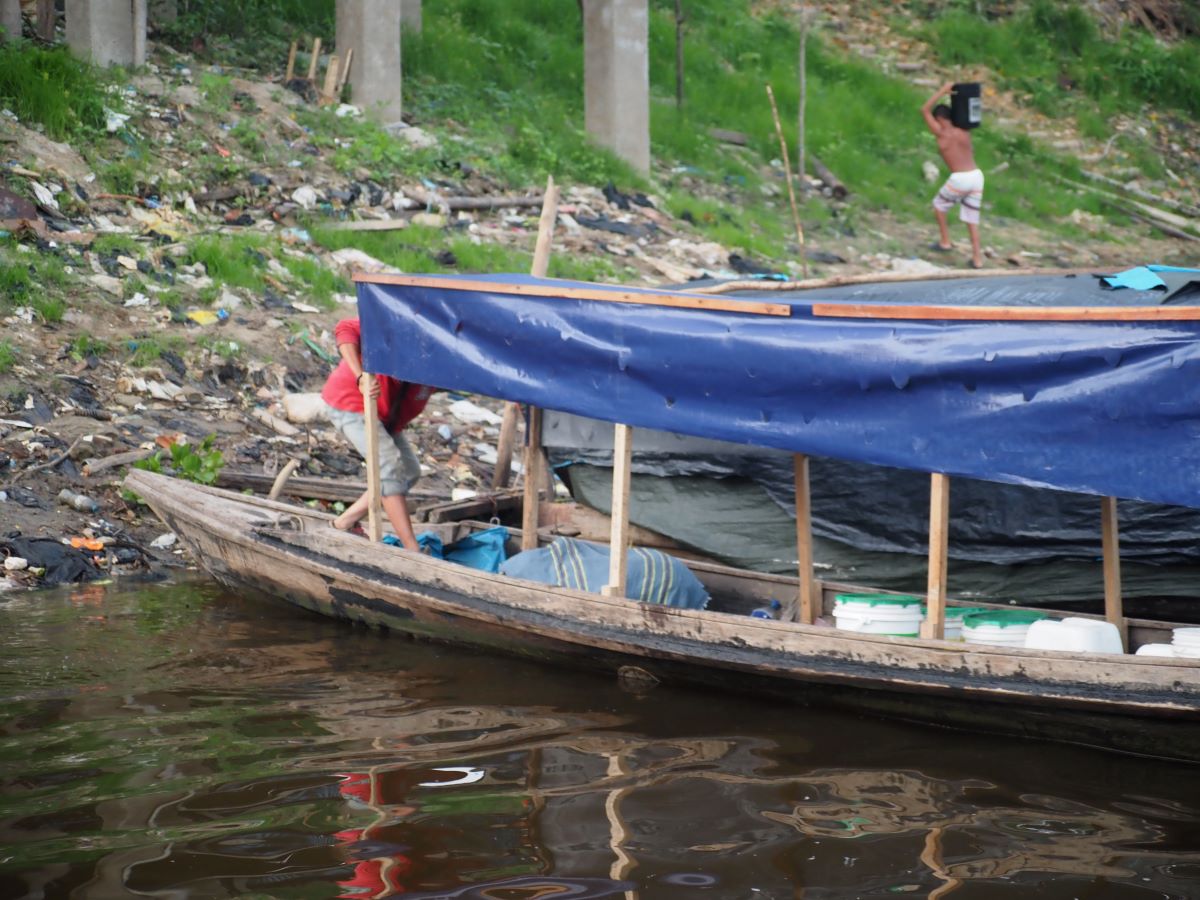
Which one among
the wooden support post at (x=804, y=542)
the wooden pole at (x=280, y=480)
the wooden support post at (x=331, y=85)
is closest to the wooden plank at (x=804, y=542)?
the wooden support post at (x=804, y=542)

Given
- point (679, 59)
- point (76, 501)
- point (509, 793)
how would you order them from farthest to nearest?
point (679, 59) → point (76, 501) → point (509, 793)

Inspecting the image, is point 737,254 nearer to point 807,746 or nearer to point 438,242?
point 438,242

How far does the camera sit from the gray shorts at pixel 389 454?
→ 6441 millimetres

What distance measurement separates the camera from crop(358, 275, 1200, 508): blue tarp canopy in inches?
168

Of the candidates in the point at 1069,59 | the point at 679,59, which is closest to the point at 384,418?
the point at 679,59

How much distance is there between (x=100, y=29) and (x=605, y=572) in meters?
8.03

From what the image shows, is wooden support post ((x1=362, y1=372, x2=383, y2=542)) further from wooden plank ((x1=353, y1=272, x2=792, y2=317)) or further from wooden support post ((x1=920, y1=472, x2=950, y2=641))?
wooden support post ((x1=920, y1=472, x2=950, y2=641))

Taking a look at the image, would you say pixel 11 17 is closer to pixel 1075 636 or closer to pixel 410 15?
pixel 410 15

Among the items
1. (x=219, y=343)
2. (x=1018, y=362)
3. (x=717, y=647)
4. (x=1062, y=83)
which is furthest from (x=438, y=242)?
(x=1062, y=83)

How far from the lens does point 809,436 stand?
16.0 ft

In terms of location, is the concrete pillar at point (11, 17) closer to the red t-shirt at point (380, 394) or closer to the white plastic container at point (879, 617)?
the red t-shirt at point (380, 394)

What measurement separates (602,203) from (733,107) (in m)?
4.30

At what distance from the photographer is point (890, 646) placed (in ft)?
15.7

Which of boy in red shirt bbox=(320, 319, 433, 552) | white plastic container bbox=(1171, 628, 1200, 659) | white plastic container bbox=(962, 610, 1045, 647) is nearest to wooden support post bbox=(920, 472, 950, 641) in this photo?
white plastic container bbox=(962, 610, 1045, 647)
